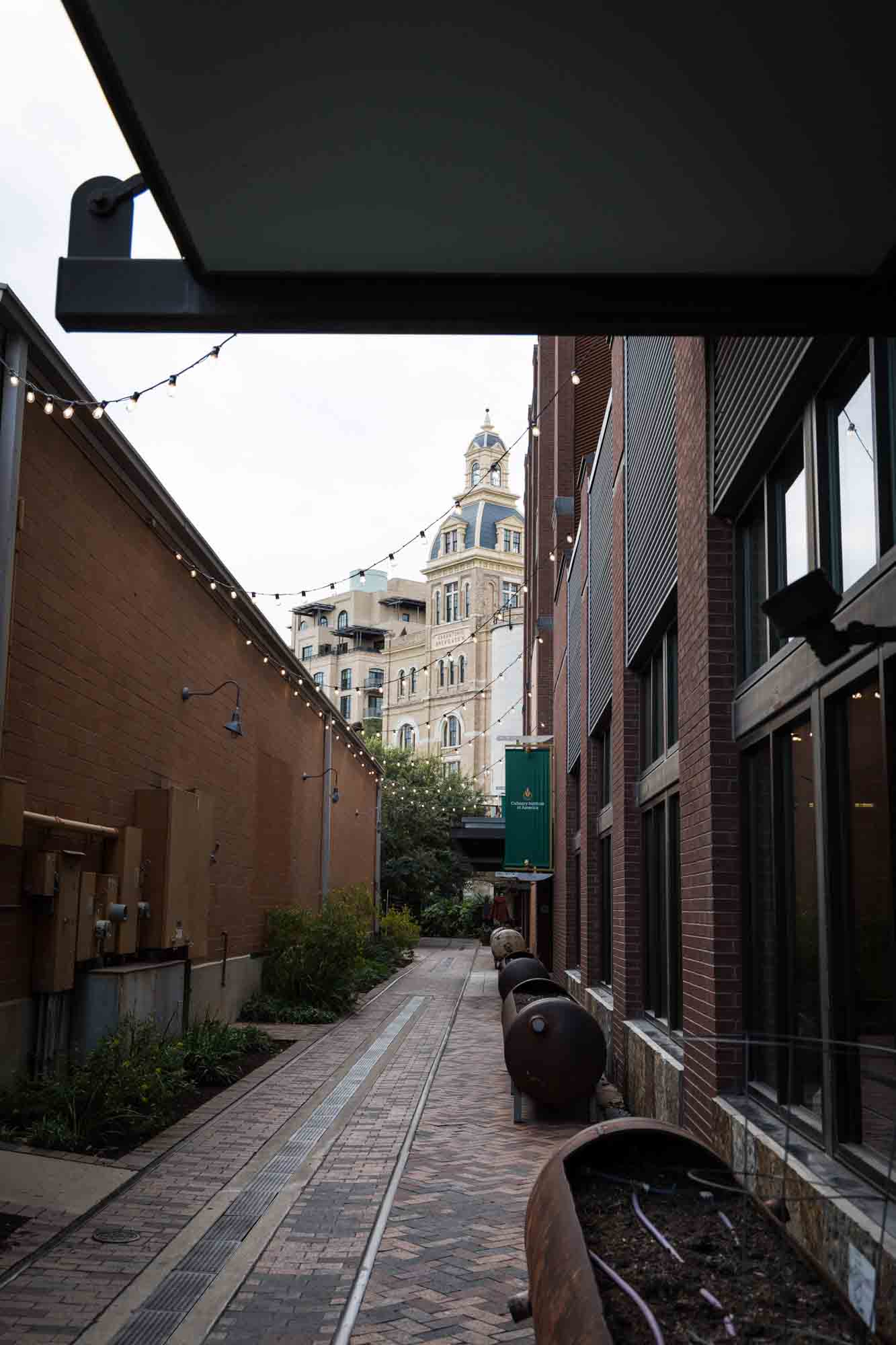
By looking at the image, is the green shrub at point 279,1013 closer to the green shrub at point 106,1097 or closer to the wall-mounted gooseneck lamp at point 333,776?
the wall-mounted gooseneck lamp at point 333,776

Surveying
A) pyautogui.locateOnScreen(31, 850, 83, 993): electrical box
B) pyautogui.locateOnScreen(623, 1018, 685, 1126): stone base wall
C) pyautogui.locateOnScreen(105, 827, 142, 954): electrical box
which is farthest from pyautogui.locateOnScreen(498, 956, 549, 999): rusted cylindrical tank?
pyautogui.locateOnScreen(31, 850, 83, 993): electrical box

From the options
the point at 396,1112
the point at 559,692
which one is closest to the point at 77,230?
the point at 396,1112

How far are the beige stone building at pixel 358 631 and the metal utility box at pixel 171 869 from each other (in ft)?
219

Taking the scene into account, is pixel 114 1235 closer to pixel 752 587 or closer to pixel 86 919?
pixel 86 919

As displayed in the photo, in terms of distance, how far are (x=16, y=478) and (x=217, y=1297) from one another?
5234 mm

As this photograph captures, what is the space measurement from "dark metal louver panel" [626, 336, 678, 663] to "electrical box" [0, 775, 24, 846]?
14.7ft

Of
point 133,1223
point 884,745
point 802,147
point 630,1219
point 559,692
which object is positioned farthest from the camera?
point 559,692

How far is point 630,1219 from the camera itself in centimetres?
451

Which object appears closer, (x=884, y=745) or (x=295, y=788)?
(x=884, y=745)

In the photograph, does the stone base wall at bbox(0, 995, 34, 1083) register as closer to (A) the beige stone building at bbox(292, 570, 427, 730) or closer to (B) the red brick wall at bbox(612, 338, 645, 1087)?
(B) the red brick wall at bbox(612, 338, 645, 1087)

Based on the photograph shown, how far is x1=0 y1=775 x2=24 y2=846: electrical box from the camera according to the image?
7.91m

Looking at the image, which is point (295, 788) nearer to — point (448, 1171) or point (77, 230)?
point (448, 1171)

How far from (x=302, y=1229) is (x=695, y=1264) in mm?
3181

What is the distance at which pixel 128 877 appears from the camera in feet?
34.9
